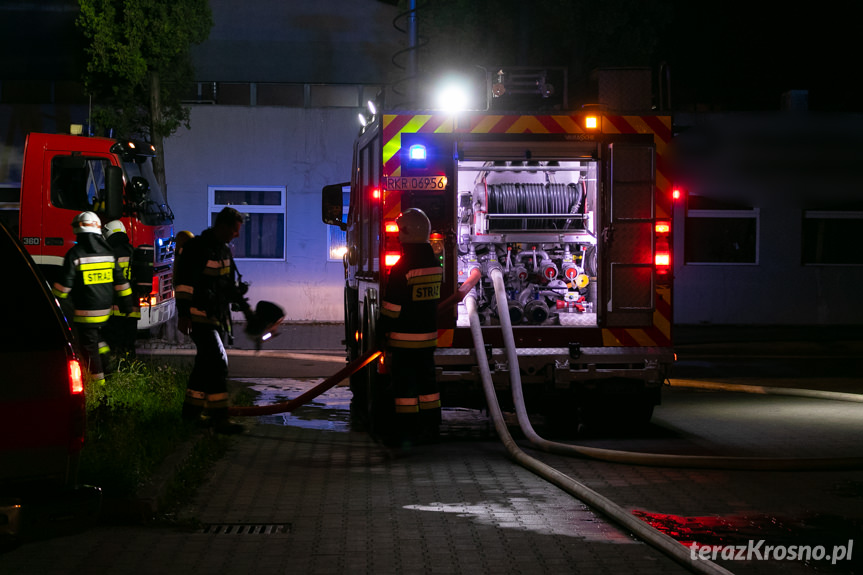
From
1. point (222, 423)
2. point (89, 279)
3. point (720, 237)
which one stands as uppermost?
point (720, 237)

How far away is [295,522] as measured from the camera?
243 inches

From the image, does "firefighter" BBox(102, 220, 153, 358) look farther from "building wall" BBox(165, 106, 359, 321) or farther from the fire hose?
"building wall" BBox(165, 106, 359, 321)

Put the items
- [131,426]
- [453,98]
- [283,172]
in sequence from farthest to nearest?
[283,172]
[453,98]
[131,426]

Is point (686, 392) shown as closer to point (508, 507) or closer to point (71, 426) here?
point (508, 507)

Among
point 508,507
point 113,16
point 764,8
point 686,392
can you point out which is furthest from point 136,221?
point 508,507

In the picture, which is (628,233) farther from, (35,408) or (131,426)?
(35,408)

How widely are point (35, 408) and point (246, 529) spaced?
200 cm

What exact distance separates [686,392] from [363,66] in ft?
40.0

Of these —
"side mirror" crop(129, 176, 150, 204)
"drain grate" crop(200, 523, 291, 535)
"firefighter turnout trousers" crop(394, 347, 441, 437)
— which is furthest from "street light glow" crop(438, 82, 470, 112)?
"side mirror" crop(129, 176, 150, 204)

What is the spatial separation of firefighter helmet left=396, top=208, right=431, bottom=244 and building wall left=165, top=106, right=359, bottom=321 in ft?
43.8

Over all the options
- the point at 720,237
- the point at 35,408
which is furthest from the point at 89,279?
the point at 720,237

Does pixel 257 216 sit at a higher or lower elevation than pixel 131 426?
higher

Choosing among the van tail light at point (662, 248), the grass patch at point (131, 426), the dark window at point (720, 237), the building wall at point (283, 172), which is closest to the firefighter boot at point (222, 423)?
the grass patch at point (131, 426)

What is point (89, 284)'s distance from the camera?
982 cm
